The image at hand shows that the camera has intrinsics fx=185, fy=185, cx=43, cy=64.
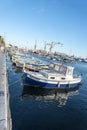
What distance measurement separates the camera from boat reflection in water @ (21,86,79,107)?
3165 centimetres

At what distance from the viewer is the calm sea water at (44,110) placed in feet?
68.3

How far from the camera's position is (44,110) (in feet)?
85.3

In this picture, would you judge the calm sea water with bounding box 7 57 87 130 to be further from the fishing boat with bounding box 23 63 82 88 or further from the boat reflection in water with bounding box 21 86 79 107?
the fishing boat with bounding box 23 63 82 88

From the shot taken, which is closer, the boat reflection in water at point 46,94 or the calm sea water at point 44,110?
the calm sea water at point 44,110

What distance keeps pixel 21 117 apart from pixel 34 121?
5.35 ft

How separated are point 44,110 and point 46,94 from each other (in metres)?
9.02

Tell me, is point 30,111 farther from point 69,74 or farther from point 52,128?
point 69,74

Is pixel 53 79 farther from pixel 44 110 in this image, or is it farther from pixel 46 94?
pixel 44 110

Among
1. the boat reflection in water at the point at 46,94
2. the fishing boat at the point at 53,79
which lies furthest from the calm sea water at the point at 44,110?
the fishing boat at the point at 53,79

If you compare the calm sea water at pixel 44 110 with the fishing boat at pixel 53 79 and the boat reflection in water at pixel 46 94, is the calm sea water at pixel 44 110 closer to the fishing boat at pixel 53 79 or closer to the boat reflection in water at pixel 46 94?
the boat reflection in water at pixel 46 94

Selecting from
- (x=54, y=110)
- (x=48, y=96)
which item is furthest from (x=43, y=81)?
(x=54, y=110)

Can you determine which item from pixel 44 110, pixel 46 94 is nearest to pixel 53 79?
pixel 46 94

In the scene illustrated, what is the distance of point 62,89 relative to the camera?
128ft

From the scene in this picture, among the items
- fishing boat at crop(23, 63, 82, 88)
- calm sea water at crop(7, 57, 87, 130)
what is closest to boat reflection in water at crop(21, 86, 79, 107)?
calm sea water at crop(7, 57, 87, 130)
